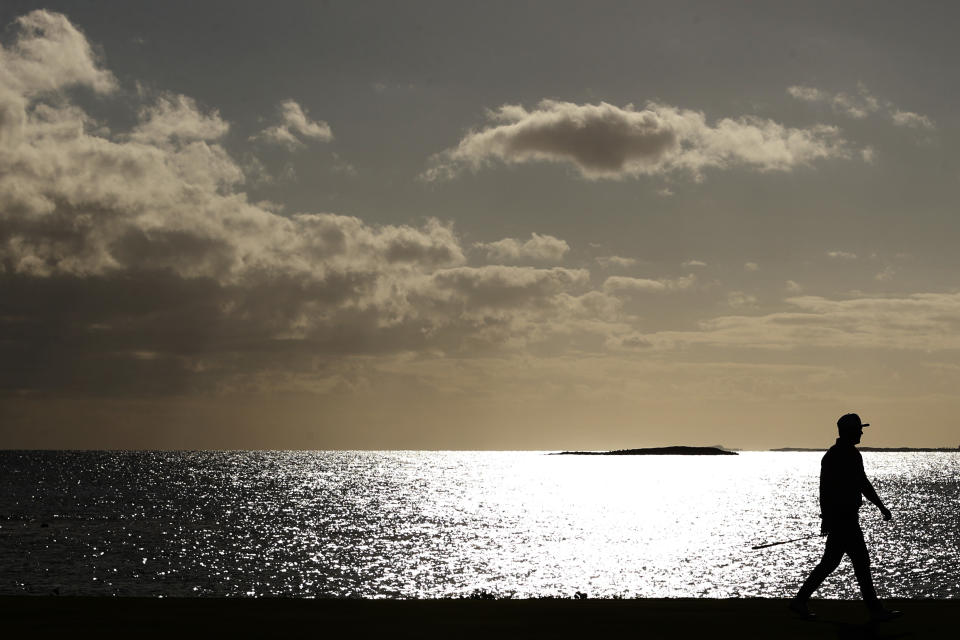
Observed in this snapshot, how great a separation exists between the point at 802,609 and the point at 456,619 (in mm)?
4332

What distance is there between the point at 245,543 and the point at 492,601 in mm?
73773

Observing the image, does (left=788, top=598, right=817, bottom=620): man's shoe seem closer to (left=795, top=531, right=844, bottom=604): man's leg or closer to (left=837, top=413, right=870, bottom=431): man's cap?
(left=795, top=531, right=844, bottom=604): man's leg

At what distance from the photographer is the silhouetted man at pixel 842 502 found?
38.7 feet

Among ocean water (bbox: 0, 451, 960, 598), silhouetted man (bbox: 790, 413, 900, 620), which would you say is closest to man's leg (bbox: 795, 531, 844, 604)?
silhouetted man (bbox: 790, 413, 900, 620)

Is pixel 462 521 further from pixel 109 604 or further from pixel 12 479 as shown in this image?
pixel 12 479

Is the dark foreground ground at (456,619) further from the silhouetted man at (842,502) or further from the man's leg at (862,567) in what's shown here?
the silhouetted man at (842,502)

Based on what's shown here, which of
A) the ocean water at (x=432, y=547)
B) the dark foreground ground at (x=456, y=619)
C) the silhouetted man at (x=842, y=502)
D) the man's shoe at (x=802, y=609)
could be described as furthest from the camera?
the ocean water at (x=432, y=547)

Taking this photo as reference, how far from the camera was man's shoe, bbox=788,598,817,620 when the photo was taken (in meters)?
11.6

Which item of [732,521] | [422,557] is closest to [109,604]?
[422,557]

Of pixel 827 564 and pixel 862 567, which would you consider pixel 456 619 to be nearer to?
pixel 827 564

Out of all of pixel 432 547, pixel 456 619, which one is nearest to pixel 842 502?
pixel 456 619

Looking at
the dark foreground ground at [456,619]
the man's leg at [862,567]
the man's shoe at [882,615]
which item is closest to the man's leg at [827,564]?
the man's leg at [862,567]

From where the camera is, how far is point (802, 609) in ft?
38.5

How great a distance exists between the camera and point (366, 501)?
5615 inches
